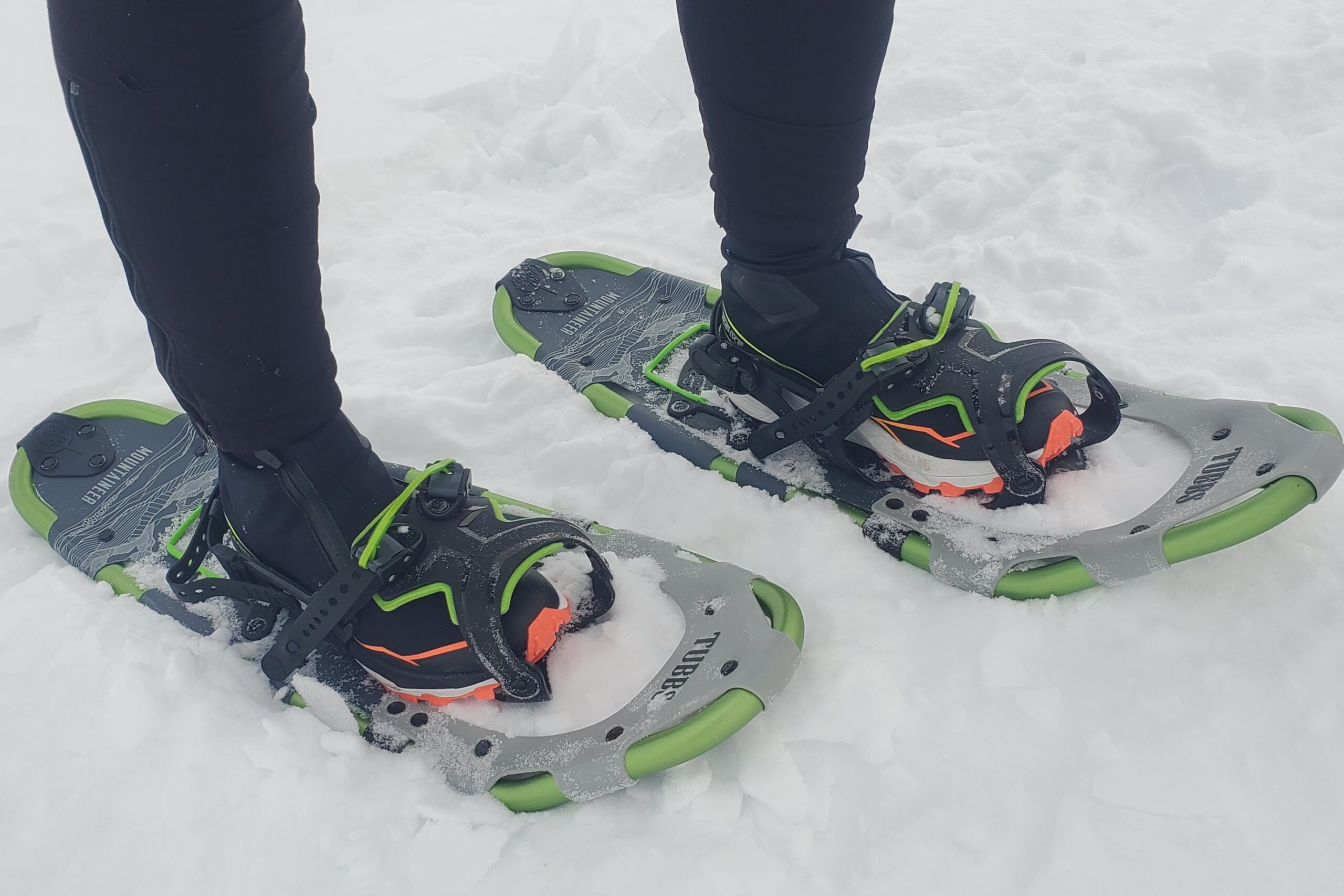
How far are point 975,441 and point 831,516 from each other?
11.6 inches

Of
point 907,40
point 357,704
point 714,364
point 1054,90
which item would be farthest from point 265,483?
point 907,40

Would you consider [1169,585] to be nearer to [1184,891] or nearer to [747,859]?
[1184,891]

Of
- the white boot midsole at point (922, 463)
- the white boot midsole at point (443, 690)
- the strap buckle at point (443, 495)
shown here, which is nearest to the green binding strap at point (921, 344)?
the white boot midsole at point (922, 463)

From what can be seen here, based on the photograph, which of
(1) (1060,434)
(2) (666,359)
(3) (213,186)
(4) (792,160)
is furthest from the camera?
(2) (666,359)

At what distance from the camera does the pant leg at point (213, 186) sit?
38.2 inches

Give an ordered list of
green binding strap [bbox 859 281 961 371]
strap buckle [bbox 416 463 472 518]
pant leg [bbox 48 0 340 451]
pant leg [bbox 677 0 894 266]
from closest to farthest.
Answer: pant leg [bbox 48 0 340 451] → pant leg [bbox 677 0 894 266] → strap buckle [bbox 416 463 472 518] → green binding strap [bbox 859 281 961 371]

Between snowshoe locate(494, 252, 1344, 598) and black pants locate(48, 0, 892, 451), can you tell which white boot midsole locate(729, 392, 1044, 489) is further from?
black pants locate(48, 0, 892, 451)

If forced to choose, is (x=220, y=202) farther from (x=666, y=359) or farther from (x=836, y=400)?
(x=666, y=359)

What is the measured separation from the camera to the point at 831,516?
1.71 metres

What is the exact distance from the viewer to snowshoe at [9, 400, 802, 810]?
1334 millimetres

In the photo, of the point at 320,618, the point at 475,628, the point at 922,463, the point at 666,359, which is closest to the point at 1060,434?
the point at 922,463

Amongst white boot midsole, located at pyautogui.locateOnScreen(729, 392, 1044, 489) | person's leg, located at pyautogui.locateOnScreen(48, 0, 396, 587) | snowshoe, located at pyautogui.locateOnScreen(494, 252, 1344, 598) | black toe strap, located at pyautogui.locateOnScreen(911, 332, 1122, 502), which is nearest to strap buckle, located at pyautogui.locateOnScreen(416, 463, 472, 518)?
person's leg, located at pyautogui.locateOnScreen(48, 0, 396, 587)

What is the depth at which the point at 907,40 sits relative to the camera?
344 centimetres

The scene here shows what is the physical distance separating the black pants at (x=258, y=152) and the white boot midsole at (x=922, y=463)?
38 cm
